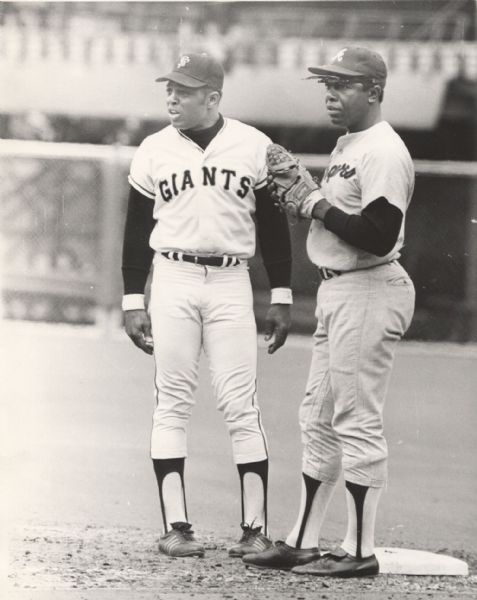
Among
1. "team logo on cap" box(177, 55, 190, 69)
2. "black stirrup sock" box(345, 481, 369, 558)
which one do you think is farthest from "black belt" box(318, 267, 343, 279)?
"team logo on cap" box(177, 55, 190, 69)

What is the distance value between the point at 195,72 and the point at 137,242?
2.26 ft

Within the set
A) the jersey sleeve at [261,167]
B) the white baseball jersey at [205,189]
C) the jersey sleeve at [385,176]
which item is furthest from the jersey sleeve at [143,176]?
the jersey sleeve at [385,176]

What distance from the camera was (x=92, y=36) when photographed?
26.7 feet

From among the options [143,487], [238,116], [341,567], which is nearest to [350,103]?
[341,567]

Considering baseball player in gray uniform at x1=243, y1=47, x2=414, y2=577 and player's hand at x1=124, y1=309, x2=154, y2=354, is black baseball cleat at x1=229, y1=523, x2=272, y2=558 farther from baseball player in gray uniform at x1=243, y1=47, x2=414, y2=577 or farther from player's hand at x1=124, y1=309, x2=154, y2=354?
player's hand at x1=124, y1=309, x2=154, y2=354

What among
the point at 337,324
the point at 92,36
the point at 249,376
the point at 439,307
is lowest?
the point at 439,307

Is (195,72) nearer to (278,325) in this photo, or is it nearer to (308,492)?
(278,325)

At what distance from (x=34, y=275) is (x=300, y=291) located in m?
2.05

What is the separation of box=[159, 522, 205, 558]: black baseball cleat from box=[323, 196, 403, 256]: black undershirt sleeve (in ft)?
4.25

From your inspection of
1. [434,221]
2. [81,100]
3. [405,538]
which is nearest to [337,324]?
[405,538]

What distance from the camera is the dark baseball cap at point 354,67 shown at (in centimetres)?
412

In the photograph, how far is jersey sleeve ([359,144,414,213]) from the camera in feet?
13.1

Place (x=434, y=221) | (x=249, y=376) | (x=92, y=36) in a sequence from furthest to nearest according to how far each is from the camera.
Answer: (x=434, y=221) → (x=92, y=36) → (x=249, y=376)

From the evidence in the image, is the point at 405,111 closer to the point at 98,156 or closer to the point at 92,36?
the point at 98,156
